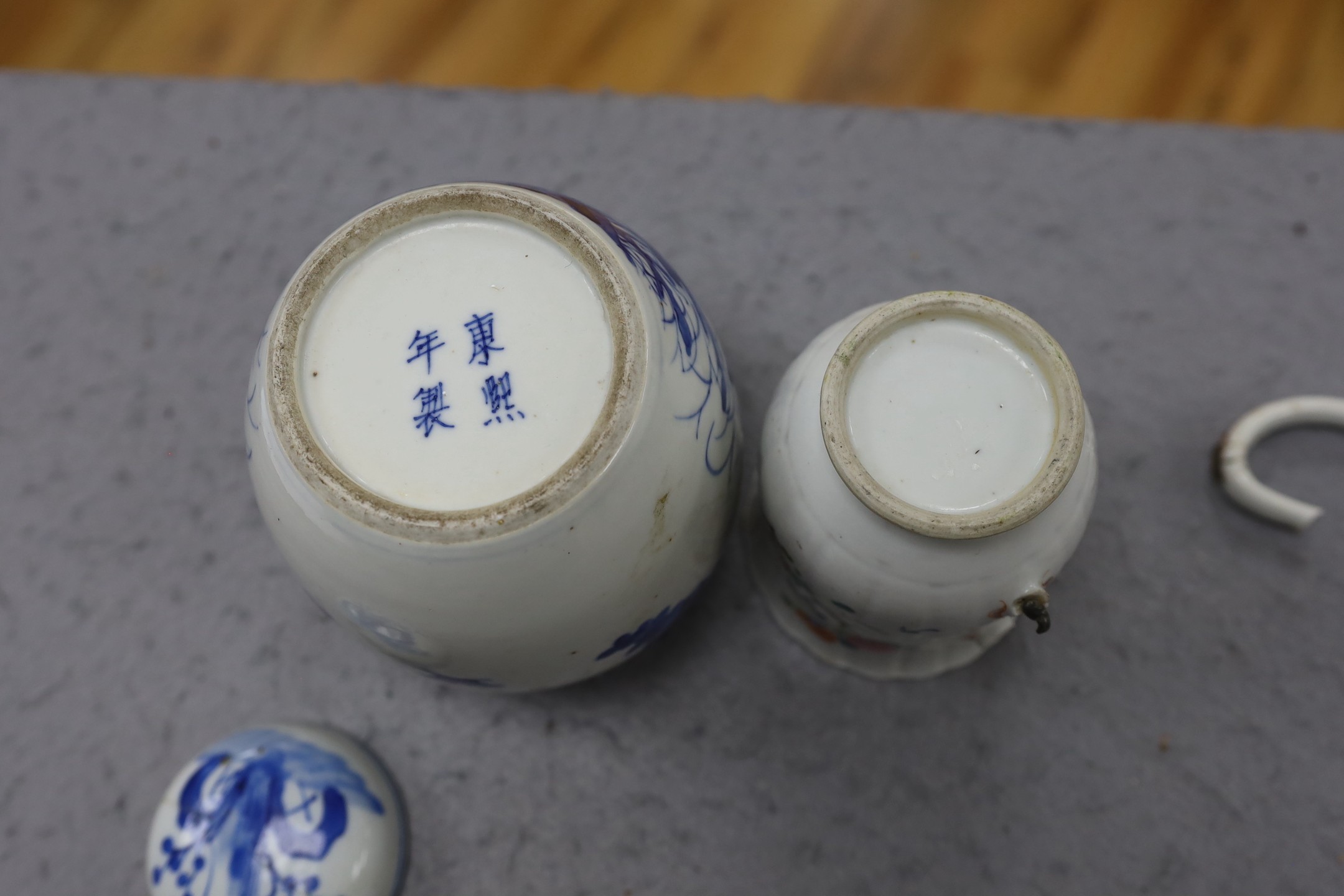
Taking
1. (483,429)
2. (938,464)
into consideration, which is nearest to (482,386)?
(483,429)

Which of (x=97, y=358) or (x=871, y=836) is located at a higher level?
(x=97, y=358)

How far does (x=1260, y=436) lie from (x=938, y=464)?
0.46 m

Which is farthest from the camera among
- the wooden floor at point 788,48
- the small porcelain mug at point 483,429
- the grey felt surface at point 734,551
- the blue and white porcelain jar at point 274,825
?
the wooden floor at point 788,48

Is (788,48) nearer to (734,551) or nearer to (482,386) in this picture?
(734,551)

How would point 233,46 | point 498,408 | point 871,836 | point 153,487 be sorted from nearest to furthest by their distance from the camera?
point 498,408 < point 871,836 < point 153,487 < point 233,46

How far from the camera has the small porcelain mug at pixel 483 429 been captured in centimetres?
52

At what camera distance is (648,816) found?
787mm

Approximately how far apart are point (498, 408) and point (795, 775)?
1.43ft

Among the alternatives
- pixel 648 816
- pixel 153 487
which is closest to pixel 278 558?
pixel 153 487

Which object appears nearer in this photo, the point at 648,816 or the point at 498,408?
the point at 498,408

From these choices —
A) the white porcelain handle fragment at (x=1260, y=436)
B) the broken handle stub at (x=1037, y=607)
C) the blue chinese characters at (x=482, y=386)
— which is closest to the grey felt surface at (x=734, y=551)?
the white porcelain handle fragment at (x=1260, y=436)

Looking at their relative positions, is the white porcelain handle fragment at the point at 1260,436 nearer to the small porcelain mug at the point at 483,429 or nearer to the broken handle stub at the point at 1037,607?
the broken handle stub at the point at 1037,607

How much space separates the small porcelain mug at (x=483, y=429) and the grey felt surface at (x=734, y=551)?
0.86ft

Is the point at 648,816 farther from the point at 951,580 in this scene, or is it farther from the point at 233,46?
the point at 233,46
